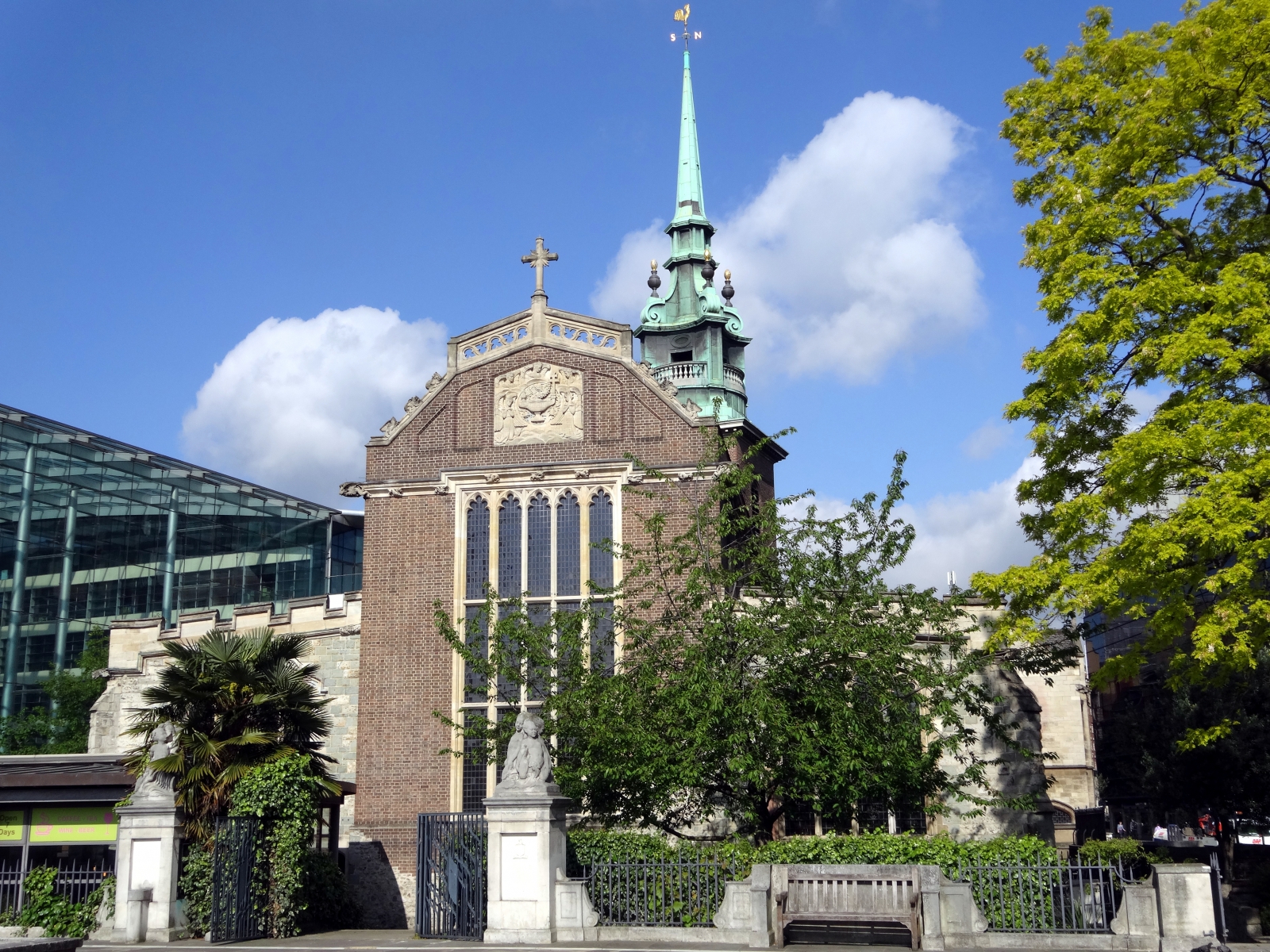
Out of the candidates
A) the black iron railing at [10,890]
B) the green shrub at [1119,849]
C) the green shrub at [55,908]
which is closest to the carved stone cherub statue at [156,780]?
the green shrub at [55,908]

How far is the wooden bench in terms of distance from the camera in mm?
15562

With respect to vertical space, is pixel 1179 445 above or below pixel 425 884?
above

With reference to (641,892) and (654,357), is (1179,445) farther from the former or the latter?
(654,357)

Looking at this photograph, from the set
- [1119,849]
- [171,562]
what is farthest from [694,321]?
[1119,849]

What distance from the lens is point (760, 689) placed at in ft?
59.5

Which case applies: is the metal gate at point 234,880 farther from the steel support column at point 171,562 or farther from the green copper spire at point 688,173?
the green copper spire at point 688,173

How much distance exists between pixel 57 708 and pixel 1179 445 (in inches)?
1460

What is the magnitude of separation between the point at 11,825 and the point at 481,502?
11079 mm

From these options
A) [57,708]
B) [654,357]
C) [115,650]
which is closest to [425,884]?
→ [115,650]

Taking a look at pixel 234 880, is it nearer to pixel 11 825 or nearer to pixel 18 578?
A: pixel 11 825

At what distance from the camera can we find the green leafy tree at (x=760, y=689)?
18266 millimetres

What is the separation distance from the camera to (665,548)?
2064cm

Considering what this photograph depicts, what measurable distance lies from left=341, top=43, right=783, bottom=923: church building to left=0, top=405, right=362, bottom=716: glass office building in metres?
17.1

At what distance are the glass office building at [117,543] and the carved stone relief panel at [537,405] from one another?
19080mm
